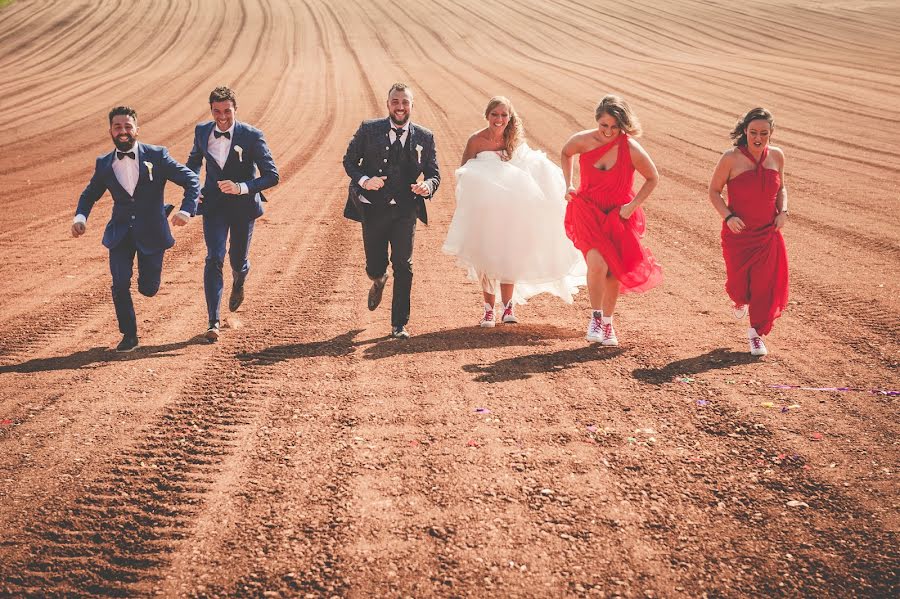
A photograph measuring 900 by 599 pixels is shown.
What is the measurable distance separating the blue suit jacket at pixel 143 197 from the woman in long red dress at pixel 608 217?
311 cm

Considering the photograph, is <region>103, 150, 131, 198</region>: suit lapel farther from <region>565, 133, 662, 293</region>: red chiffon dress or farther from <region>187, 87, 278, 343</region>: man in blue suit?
<region>565, 133, 662, 293</region>: red chiffon dress

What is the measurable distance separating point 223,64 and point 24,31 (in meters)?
13.9

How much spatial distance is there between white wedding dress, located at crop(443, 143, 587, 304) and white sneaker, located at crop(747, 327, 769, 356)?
5.36 feet

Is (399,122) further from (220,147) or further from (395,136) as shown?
(220,147)

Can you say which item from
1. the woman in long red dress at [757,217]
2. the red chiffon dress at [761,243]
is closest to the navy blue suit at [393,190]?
the woman in long red dress at [757,217]

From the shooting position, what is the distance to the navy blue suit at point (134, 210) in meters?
6.55

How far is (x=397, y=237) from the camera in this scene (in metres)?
Result: 7.08

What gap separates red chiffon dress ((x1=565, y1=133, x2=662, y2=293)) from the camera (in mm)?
6754

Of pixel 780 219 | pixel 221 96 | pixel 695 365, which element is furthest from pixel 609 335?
pixel 221 96

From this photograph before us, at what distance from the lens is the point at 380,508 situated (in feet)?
13.4

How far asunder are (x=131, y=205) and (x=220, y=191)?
0.75 meters

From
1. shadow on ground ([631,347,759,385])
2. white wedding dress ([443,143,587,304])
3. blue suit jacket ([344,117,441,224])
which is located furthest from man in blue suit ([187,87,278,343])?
shadow on ground ([631,347,759,385])

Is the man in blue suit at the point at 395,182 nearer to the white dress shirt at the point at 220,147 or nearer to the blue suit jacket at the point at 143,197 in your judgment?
the white dress shirt at the point at 220,147

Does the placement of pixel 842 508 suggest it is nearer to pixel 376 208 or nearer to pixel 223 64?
pixel 376 208
